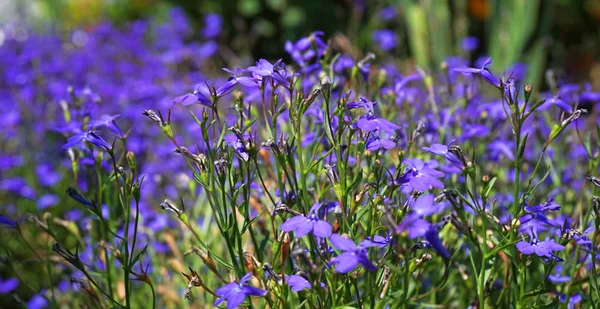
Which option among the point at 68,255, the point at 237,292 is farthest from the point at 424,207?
the point at 68,255

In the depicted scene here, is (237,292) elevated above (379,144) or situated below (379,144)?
below

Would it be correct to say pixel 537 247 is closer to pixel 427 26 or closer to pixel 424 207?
pixel 424 207

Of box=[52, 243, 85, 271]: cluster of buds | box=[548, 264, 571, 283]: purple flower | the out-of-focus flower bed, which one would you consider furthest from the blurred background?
box=[52, 243, 85, 271]: cluster of buds

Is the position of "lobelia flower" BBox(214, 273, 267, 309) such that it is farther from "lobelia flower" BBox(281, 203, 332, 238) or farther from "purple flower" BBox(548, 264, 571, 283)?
"purple flower" BBox(548, 264, 571, 283)

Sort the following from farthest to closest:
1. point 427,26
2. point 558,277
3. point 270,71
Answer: point 427,26, point 558,277, point 270,71

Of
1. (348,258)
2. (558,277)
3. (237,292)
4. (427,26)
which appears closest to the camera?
(348,258)

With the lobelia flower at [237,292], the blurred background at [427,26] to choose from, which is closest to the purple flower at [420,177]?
the lobelia flower at [237,292]
